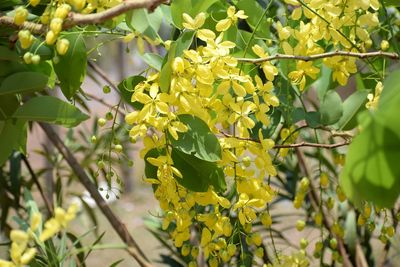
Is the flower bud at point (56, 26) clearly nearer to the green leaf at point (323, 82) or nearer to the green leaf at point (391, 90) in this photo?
the green leaf at point (391, 90)

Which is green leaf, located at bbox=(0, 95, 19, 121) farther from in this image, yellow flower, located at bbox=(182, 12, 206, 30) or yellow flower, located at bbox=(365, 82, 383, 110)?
yellow flower, located at bbox=(365, 82, 383, 110)

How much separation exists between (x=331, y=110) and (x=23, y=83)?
34 cm

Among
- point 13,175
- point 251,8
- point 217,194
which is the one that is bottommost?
point 13,175

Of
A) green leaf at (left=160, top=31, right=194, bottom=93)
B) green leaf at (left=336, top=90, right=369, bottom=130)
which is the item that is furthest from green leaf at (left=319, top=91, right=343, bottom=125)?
green leaf at (left=160, top=31, right=194, bottom=93)

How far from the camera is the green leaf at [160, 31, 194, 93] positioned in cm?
63

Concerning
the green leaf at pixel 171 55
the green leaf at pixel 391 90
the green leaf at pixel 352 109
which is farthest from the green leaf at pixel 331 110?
the green leaf at pixel 391 90

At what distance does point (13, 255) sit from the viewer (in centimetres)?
51

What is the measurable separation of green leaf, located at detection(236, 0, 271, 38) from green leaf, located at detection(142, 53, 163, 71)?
0.43ft

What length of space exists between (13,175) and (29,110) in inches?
24.4

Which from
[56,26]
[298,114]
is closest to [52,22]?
[56,26]

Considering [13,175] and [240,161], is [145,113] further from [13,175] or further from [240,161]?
[13,175]

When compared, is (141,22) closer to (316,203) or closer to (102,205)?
(102,205)

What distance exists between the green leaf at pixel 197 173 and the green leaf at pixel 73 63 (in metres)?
0.12

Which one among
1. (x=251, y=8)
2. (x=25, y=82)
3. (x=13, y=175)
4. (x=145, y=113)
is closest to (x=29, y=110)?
(x=25, y=82)
